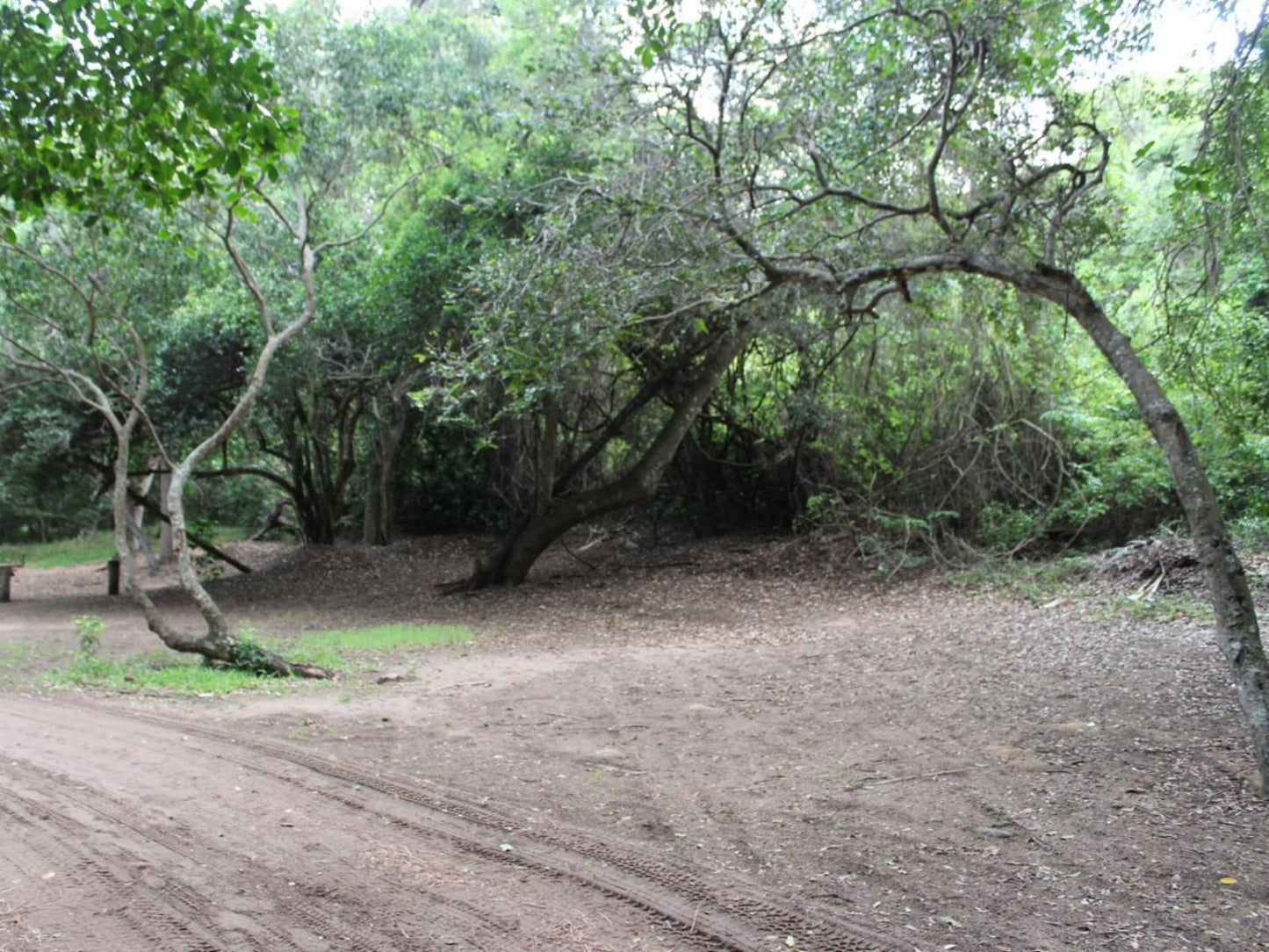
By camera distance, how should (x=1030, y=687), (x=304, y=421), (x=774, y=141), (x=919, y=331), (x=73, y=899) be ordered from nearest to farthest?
(x=73, y=899), (x=1030, y=687), (x=774, y=141), (x=919, y=331), (x=304, y=421)

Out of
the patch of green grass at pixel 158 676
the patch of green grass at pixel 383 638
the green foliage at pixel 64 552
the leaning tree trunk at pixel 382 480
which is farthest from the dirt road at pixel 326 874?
the green foliage at pixel 64 552

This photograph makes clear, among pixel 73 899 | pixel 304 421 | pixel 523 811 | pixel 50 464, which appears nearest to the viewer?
pixel 73 899

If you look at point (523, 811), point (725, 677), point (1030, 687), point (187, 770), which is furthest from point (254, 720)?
point (1030, 687)

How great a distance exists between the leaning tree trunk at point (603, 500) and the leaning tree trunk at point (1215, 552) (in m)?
8.77

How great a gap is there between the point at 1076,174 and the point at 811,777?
4225mm

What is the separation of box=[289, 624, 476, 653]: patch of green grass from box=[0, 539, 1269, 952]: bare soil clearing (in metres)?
1.47

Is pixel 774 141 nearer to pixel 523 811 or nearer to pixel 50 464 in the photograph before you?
pixel 523 811

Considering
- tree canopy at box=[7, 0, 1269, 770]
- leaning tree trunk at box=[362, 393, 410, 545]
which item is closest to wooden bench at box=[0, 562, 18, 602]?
tree canopy at box=[7, 0, 1269, 770]

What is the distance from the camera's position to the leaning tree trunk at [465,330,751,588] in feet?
47.8

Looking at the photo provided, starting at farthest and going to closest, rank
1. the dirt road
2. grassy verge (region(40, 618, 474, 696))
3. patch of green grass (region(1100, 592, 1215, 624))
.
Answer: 1. patch of green grass (region(1100, 592, 1215, 624))
2. grassy verge (region(40, 618, 474, 696))
3. the dirt road

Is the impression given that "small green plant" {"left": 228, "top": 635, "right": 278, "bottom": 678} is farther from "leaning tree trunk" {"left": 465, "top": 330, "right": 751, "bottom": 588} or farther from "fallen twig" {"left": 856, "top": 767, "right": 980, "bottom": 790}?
"leaning tree trunk" {"left": 465, "top": 330, "right": 751, "bottom": 588}

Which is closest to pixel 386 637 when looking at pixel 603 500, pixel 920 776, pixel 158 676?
pixel 158 676

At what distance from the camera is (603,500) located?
591 inches

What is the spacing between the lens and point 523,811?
15.4 ft
